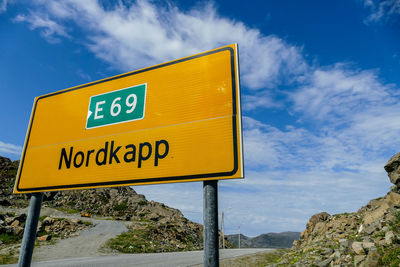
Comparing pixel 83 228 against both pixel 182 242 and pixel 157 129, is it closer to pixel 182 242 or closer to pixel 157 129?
pixel 182 242

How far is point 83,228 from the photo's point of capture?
2573cm

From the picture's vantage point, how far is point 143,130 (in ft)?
9.34

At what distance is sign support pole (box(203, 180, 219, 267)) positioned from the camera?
6.85 ft

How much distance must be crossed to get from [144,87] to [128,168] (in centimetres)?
97

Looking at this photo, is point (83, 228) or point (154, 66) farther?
point (83, 228)

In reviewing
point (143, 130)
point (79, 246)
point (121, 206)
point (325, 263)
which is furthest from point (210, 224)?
point (121, 206)

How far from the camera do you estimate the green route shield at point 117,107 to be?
3007mm

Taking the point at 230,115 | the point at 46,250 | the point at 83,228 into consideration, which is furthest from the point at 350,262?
the point at 83,228

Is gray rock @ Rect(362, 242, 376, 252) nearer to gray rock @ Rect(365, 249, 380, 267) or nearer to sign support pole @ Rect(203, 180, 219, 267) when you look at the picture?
gray rock @ Rect(365, 249, 380, 267)

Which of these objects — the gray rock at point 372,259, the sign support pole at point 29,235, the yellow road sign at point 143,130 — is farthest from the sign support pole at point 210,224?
the gray rock at point 372,259

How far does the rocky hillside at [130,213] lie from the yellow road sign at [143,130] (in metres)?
19.4

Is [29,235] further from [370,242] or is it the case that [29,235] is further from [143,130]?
[370,242]

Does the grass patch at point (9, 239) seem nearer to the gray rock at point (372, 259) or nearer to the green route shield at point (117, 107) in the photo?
the green route shield at point (117, 107)

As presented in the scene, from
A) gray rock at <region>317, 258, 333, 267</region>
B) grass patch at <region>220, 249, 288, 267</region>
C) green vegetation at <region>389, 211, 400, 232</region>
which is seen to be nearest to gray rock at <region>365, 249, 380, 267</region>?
green vegetation at <region>389, 211, 400, 232</region>
